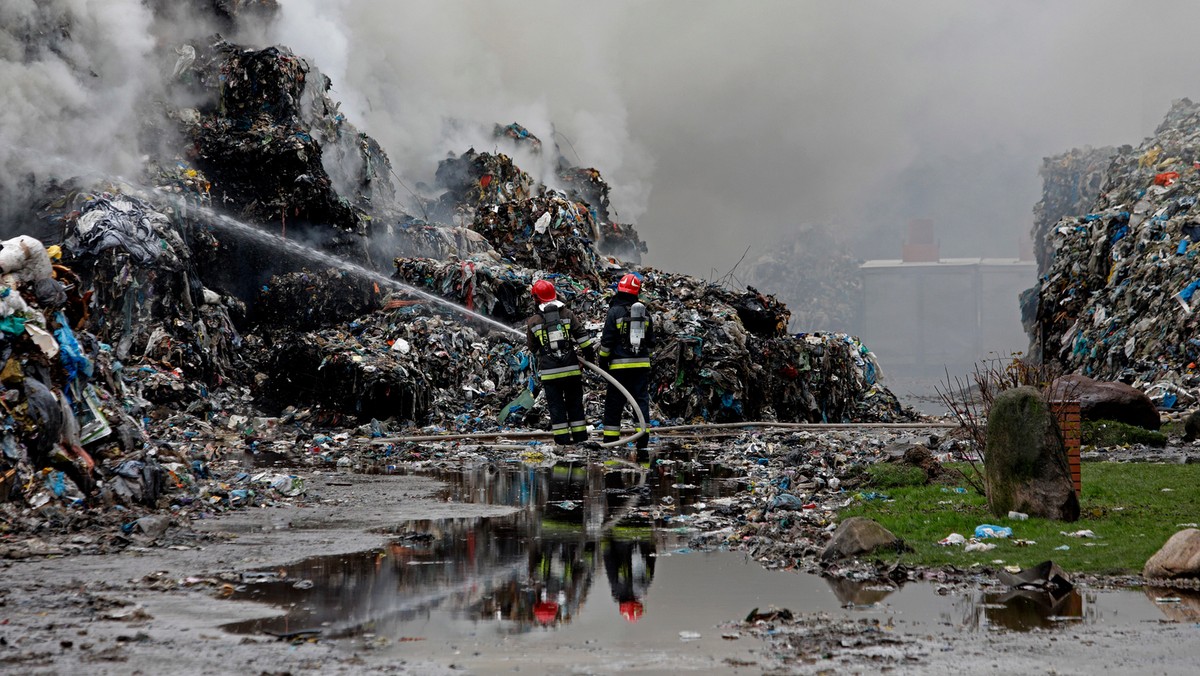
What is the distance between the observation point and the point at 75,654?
3545 millimetres

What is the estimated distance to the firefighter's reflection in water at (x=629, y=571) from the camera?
449 cm

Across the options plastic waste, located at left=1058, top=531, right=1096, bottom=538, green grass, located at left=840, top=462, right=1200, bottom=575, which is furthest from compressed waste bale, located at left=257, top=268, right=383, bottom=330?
plastic waste, located at left=1058, top=531, right=1096, bottom=538

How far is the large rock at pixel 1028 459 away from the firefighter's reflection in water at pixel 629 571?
2.28 meters

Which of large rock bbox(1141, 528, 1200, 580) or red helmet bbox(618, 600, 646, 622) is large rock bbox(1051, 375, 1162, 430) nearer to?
large rock bbox(1141, 528, 1200, 580)

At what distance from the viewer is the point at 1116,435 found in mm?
11859

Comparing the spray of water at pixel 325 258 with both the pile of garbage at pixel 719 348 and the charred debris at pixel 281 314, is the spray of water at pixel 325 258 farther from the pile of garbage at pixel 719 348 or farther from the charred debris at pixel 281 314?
the pile of garbage at pixel 719 348

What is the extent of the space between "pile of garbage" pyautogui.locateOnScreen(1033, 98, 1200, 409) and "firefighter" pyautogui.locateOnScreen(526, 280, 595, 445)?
8.12 meters

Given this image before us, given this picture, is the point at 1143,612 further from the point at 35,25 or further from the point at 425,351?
the point at 35,25

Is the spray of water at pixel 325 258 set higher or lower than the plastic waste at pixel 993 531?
higher

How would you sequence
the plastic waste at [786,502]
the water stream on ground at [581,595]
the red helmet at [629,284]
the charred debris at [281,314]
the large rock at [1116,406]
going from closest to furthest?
the water stream on ground at [581,595] < the plastic waste at [786,502] < the charred debris at [281,314] < the red helmet at [629,284] < the large rock at [1116,406]

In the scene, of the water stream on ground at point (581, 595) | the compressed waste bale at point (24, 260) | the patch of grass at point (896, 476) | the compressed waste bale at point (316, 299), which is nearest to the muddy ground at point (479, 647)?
the water stream on ground at point (581, 595)

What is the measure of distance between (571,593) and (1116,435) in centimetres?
939

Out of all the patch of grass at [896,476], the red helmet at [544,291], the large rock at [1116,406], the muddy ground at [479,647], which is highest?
the red helmet at [544,291]

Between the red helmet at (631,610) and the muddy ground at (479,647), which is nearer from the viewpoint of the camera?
the muddy ground at (479,647)
